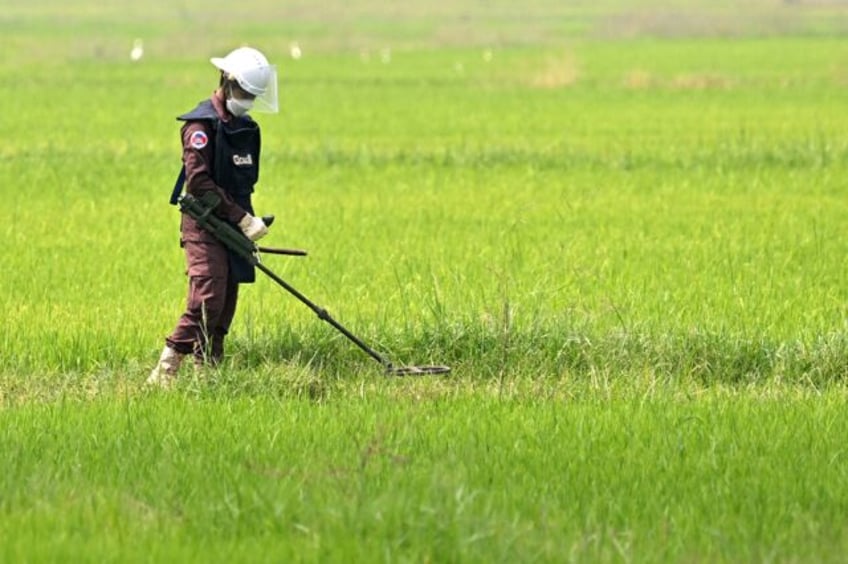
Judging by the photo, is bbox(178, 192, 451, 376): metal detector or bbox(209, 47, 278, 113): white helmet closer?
bbox(209, 47, 278, 113): white helmet

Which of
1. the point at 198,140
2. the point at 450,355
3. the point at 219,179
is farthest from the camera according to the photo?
the point at 450,355

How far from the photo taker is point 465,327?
901 centimetres

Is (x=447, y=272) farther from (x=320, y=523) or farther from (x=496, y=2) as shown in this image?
(x=496, y=2)

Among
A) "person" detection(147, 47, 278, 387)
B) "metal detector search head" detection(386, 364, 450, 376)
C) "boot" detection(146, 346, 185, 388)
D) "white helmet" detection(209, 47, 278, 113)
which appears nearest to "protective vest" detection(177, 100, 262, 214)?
"person" detection(147, 47, 278, 387)

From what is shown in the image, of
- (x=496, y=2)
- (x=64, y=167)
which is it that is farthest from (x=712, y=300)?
(x=496, y=2)

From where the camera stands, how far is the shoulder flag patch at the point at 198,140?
8.14 metres

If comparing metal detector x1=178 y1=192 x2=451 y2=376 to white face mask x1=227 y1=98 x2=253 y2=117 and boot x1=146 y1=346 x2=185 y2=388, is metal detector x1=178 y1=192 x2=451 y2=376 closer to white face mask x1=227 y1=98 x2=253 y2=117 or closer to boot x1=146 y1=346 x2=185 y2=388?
white face mask x1=227 y1=98 x2=253 y2=117

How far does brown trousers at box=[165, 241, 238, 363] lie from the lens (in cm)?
826

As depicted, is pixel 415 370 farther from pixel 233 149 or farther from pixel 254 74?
pixel 254 74

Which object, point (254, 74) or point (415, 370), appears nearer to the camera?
point (254, 74)

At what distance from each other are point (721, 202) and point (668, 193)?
0.84 m

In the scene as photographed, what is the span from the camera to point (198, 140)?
8.14m

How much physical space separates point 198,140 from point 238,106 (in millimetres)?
225

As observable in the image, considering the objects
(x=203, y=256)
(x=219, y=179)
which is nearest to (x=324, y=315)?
(x=203, y=256)
